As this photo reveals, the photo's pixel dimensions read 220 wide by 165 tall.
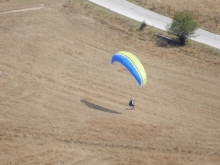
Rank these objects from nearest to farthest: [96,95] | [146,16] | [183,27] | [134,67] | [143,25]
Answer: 1. [134,67]
2. [96,95]
3. [183,27]
4. [143,25]
5. [146,16]

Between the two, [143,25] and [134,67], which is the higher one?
[143,25]

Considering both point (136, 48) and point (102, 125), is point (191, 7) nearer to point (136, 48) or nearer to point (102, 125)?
point (136, 48)

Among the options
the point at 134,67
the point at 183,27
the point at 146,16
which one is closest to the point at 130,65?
the point at 134,67

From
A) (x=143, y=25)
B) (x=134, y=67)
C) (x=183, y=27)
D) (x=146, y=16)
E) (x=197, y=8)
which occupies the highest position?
(x=197, y=8)

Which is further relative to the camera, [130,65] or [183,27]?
[183,27]

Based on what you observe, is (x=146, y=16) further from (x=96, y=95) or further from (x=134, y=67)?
(x=134, y=67)

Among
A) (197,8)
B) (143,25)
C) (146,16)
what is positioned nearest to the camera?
(143,25)
